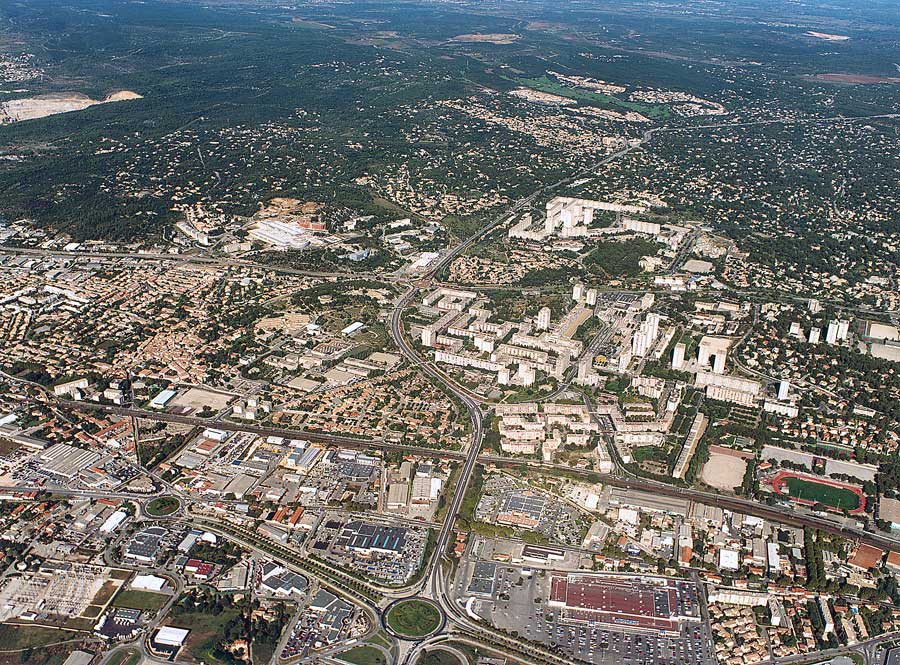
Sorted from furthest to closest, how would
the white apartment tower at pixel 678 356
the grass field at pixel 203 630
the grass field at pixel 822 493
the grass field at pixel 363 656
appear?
1. the white apartment tower at pixel 678 356
2. the grass field at pixel 822 493
3. the grass field at pixel 203 630
4. the grass field at pixel 363 656

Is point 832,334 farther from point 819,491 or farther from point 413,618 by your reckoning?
point 413,618

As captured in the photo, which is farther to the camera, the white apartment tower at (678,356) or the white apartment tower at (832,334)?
the white apartment tower at (832,334)

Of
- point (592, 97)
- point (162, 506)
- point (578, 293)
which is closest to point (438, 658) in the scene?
point (162, 506)

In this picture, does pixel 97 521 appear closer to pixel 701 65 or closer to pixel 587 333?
pixel 587 333

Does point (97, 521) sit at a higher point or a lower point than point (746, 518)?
lower

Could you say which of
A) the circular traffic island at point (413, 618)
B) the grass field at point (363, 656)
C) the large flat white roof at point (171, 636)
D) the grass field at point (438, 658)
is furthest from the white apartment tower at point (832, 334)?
the large flat white roof at point (171, 636)

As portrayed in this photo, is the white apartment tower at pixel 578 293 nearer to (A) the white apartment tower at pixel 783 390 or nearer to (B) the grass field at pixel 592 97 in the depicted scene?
(A) the white apartment tower at pixel 783 390

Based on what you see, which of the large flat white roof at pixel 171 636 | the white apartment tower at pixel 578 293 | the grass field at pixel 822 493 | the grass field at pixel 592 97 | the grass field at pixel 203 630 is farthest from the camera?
the grass field at pixel 592 97

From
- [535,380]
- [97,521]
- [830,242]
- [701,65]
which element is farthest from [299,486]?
[701,65]
